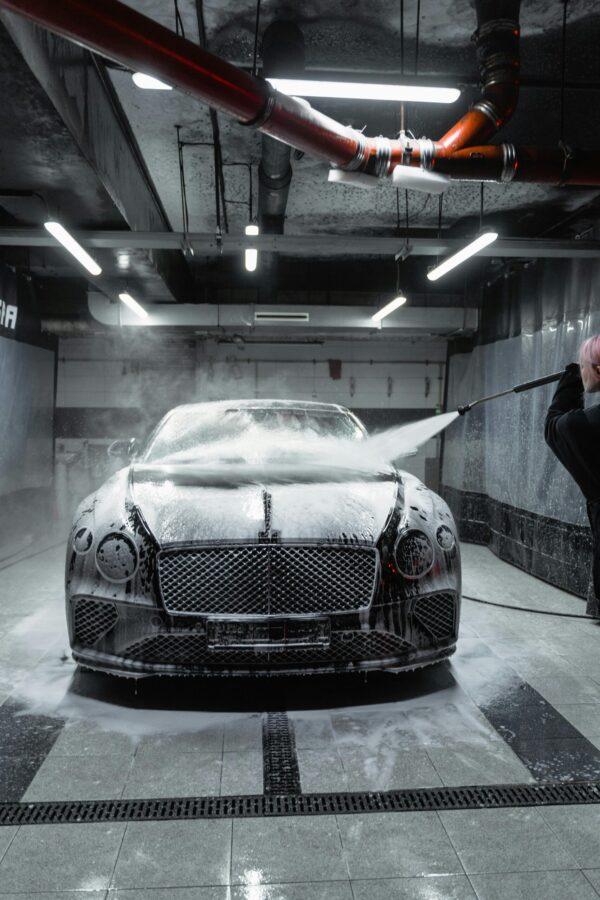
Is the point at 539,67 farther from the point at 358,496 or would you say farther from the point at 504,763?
the point at 504,763

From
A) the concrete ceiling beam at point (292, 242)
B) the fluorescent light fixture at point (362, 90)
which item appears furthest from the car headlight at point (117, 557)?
the concrete ceiling beam at point (292, 242)

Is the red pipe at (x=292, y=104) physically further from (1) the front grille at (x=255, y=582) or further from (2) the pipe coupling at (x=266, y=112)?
(1) the front grille at (x=255, y=582)

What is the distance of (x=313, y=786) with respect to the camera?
94.0 inches

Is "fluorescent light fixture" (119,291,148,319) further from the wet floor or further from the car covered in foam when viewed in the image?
the car covered in foam

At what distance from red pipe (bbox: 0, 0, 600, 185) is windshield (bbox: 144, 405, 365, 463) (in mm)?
1823

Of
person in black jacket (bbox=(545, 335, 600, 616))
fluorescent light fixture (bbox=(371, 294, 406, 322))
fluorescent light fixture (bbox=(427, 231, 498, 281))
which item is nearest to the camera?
person in black jacket (bbox=(545, 335, 600, 616))

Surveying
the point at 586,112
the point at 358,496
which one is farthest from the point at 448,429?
the point at 358,496

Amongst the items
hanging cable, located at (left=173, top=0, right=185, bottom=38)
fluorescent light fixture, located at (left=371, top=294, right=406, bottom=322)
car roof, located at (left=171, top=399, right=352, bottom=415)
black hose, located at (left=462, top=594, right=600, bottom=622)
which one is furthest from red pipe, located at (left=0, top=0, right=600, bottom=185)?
fluorescent light fixture, located at (left=371, top=294, right=406, bottom=322)

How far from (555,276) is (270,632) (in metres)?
5.29

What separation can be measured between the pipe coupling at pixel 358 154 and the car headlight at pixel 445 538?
2.38 m

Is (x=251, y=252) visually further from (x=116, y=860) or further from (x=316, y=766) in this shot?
(x=116, y=860)

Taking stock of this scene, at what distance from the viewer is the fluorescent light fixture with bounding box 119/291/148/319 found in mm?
8148

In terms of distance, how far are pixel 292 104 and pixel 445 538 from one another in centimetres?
252

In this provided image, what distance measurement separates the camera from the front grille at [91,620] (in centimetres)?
292
